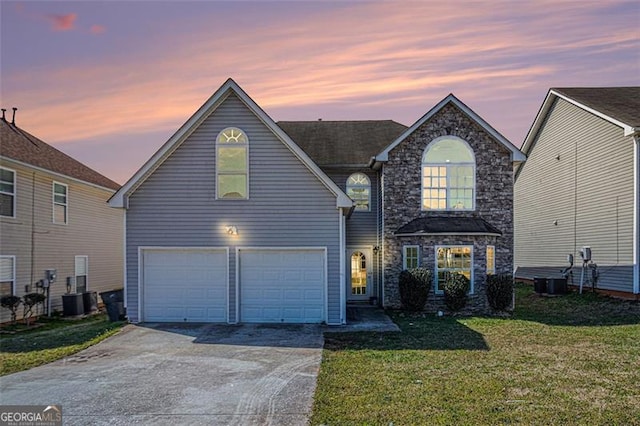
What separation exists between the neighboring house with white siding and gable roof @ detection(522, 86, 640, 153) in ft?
63.3

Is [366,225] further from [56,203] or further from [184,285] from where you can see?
[56,203]

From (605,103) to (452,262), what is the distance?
9293 millimetres

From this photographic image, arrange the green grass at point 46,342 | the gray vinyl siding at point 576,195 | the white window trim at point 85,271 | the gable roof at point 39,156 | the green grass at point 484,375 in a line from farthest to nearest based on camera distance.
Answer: the white window trim at point 85,271
the gray vinyl siding at point 576,195
the gable roof at point 39,156
the green grass at point 46,342
the green grass at point 484,375

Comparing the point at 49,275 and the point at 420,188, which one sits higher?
the point at 420,188

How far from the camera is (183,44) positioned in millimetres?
15047

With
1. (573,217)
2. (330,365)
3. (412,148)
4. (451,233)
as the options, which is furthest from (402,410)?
(573,217)

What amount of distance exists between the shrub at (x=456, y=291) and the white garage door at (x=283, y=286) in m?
4.61

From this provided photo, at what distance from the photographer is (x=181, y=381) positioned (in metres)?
8.46

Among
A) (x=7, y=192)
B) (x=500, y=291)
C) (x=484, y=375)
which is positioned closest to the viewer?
(x=484, y=375)

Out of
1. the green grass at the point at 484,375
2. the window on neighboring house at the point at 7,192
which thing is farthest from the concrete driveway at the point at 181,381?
the window on neighboring house at the point at 7,192

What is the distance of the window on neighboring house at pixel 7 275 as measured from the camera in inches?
598

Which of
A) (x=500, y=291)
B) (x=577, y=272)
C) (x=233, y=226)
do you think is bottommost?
(x=500, y=291)

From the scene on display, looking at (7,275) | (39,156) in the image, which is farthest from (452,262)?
(39,156)

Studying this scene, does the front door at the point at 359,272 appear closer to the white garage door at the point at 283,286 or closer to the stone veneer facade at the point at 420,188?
the stone veneer facade at the point at 420,188
